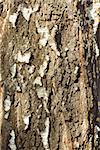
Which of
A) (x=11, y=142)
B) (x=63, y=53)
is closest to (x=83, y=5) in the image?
(x=63, y=53)

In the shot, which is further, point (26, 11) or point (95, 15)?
point (95, 15)

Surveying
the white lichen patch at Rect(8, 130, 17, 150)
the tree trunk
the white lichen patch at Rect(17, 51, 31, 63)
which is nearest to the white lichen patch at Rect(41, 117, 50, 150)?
the tree trunk

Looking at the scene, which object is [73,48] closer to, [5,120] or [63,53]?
[63,53]

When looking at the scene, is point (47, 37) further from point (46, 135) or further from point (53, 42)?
point (46, 135)

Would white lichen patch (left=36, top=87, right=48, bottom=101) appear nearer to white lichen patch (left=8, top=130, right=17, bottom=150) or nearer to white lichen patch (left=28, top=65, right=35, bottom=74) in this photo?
white lichen patch (left=28, top=65, right=35, bottom=74)

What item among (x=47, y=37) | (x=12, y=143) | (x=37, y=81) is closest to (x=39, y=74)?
(x=37, y=81)

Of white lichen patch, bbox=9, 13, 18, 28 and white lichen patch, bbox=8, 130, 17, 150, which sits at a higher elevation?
white lichen patch, bbox=9, 13, 18, 28

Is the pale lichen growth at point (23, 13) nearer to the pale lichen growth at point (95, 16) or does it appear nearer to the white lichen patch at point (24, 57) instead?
the white lichen patch at point (24, 57)

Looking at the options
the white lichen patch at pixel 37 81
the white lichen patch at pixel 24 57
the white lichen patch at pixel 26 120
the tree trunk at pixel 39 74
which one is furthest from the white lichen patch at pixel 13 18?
the white lichen patch at pixel 26 120

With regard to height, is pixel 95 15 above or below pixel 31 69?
above
